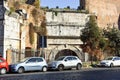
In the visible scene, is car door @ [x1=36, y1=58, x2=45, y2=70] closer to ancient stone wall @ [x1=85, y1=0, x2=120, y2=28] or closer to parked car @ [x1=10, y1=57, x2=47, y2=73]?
parked car @ [x1=10, y1=57, x2=47, y2=73]

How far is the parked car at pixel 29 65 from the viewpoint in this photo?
31814 millimetres

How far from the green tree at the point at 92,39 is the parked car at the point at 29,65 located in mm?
12599

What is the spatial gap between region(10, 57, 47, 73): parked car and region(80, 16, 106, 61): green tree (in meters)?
12.6

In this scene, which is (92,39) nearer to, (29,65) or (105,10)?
(105,10)

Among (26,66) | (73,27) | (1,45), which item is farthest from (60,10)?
(26,66)

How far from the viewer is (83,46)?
152 feet

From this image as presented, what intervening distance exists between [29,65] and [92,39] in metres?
14.6

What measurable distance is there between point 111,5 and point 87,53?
463 inches

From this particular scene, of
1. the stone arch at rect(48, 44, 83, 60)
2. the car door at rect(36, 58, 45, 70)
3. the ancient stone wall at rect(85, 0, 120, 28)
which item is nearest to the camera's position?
the car door at rect(36, 58, 45, 70)

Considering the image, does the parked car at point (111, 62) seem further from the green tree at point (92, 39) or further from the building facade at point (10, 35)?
the building facade at point (10, 35)

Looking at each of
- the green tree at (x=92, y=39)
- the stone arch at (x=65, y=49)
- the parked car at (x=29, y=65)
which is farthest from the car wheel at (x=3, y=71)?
the stone arch at (x=65, y=49)

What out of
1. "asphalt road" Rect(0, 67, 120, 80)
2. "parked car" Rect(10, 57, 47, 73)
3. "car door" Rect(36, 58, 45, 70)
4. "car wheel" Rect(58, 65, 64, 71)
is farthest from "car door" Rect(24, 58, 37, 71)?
"asphalt road" Rect(0, 67, 120, 80)

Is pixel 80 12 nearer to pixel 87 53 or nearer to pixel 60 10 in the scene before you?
pixel 60 10

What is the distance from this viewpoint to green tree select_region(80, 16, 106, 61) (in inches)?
1780
